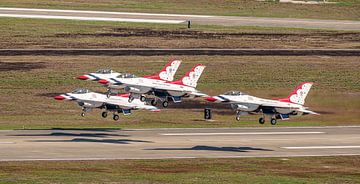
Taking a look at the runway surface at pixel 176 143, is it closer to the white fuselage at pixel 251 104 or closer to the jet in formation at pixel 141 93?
the jet in formation at pixel 141 93

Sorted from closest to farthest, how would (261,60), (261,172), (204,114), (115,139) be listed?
(261,172) < (115,139) < (204,114) < (261,60)

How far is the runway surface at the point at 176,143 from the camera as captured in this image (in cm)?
9012

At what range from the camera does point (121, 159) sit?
286ft

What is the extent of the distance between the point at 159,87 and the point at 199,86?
35.5 meters

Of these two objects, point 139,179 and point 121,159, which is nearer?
point 139,179

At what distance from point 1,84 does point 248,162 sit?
164 feet

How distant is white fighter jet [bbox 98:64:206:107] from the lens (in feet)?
313

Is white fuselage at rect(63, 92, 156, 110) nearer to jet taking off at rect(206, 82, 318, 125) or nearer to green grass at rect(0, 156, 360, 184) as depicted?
jet taking off at rect(206, 82, 318, 125)

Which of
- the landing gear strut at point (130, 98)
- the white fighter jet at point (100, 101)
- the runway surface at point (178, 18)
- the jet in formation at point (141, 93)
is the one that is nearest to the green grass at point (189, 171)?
the jet in formation at point (141, 93)

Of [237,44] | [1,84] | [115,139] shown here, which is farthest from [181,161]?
[237,44]

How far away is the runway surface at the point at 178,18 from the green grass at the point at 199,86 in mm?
30865

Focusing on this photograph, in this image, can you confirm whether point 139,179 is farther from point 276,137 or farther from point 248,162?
point 276,137

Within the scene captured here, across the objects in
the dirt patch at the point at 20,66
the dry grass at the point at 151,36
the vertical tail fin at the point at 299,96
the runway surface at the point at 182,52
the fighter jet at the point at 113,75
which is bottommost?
the dirt patch at the point at 20,66

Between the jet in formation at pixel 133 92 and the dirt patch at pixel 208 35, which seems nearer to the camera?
the jet in formation at pixel 133 92
